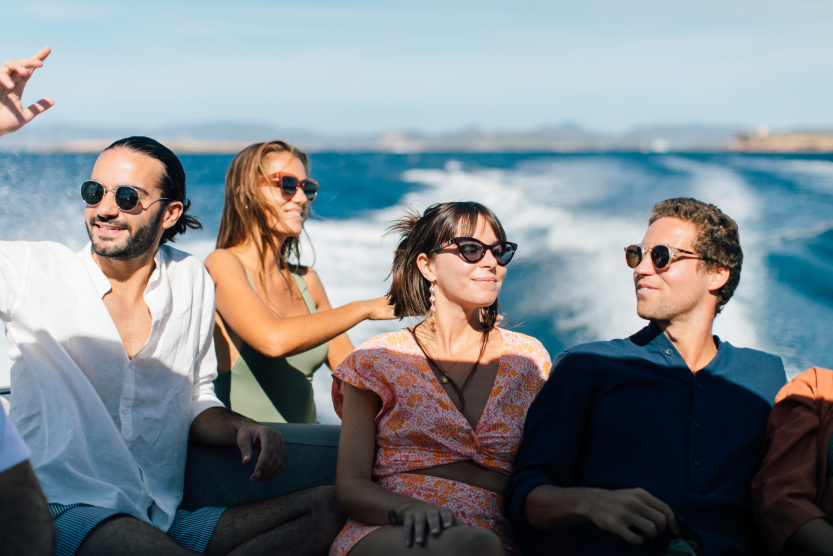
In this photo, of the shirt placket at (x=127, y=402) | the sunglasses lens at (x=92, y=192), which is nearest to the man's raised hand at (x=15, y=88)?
the sunglasses lens at (x=92, y=192)

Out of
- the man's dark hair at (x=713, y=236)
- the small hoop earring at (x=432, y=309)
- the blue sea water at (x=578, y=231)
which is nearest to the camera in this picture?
the man's dark hair at (x=713, y=236)

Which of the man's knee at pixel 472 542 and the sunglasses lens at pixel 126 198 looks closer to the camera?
the man's knee at pixel 472 542

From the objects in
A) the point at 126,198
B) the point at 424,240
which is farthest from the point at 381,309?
the point at 126,198

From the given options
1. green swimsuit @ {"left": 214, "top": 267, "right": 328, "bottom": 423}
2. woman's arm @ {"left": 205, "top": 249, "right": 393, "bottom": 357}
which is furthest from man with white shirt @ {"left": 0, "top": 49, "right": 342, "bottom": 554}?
green swimsuit @ {"left": 214, "top": 267, "right": 328, "bottom": 423}

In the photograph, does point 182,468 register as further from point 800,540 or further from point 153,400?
point 800,540

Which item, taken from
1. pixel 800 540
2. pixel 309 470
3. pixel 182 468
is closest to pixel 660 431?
pixel 800 540

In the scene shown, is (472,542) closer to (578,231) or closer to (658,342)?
(658,342)

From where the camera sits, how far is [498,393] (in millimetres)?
2402

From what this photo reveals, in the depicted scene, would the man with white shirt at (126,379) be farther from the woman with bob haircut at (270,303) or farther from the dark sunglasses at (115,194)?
the woman with bob haircut at (270,303)

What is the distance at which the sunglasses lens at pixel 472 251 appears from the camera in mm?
2480

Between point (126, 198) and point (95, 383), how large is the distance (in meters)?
0.65

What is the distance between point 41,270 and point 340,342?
165 cm

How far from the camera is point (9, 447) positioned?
4.77 feet

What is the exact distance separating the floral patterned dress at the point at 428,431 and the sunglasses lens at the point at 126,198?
961mm
